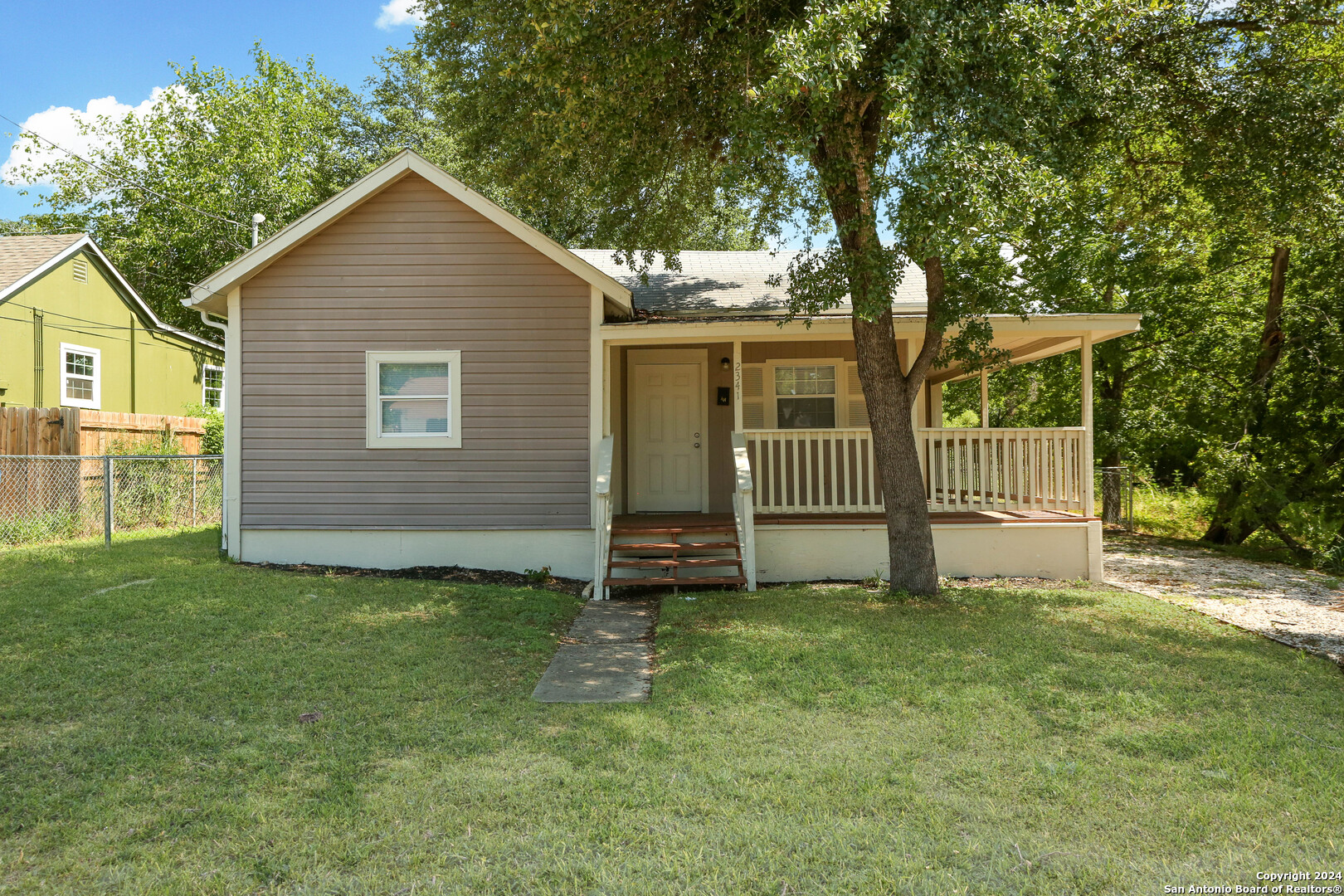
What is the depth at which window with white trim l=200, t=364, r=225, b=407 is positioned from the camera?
72.0ft

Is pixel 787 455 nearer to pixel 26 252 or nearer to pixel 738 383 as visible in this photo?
pixel 738 383

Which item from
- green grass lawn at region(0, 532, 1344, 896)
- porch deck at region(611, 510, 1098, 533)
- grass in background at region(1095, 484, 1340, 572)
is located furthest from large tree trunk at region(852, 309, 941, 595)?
grass in background at region(1095, 484, 1340, 572)

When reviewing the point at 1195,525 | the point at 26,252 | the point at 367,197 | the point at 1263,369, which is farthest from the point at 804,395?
the point at 26,252

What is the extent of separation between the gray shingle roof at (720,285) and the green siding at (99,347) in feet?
37.6

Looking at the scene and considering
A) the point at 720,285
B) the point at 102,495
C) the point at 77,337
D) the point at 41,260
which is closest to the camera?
the point at 720,285

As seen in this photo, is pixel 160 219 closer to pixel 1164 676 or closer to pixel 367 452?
pixel 367 452

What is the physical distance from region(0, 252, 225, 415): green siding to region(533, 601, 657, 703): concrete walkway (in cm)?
1445

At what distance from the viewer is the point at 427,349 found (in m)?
9.22

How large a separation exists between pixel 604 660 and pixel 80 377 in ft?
55.9

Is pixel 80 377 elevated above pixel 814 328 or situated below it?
above

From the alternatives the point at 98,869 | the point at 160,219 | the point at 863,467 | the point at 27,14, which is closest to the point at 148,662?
the point at 98,869

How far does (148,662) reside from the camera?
5.11 meters

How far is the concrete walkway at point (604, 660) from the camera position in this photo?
479 cm

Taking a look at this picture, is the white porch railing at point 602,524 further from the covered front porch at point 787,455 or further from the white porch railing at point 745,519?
the white porch railing at point 745,519
